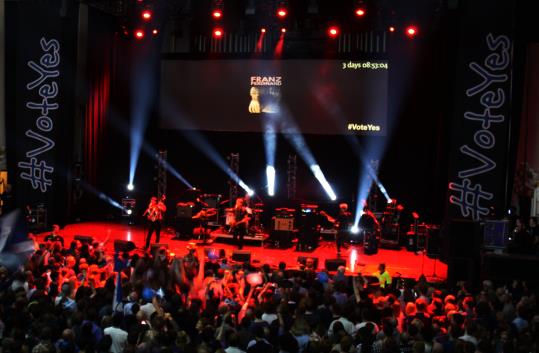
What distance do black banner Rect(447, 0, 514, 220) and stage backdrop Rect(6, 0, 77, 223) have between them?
10631 mm

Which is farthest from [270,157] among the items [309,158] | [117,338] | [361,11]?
[117,338]

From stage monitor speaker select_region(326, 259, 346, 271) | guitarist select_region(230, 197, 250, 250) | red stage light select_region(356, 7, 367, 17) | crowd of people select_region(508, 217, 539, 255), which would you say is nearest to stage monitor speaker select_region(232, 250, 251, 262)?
stage monitor speaker select_region(326, 259, 346, 271)

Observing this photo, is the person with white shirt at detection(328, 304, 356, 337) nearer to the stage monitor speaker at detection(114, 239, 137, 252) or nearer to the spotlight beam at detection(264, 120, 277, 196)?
the stage monitor speaker at detection(114, 239, 137, 252)

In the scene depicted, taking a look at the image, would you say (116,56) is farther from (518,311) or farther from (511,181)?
(518,311)

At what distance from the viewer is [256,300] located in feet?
32.3

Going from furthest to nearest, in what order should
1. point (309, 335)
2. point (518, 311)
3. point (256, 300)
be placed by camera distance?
point (256, 300), point (518, 311), point (309, 335)

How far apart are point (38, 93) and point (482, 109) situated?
11623 millimetres

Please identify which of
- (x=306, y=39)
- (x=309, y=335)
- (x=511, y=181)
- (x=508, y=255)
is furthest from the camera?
(x=306, y=39)

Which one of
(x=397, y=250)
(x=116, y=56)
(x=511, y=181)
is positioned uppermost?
(x=116, y=56)

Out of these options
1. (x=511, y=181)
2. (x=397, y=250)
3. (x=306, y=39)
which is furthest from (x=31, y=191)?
(x=511, y=181)

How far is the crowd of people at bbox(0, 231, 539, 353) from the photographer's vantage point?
6918 mm

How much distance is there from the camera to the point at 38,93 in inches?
752

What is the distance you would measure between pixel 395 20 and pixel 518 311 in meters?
10.6

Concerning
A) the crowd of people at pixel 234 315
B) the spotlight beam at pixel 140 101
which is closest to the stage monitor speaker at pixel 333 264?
the crowd of people at pixel 234 315
